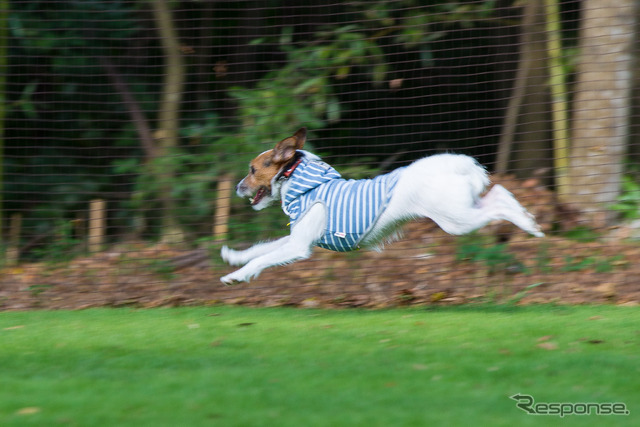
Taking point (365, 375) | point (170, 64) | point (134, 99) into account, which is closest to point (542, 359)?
point (365, 375)

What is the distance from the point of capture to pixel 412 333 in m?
4.63

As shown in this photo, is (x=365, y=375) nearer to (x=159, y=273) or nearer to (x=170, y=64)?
(x=159, y=273)

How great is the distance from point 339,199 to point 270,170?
56 cm

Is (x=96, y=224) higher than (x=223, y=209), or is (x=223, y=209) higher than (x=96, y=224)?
(x=223, y=209)

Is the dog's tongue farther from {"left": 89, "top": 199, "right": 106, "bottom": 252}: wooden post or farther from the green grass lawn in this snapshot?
{"left": 89, "top": 199, "right": 106, "bottom": 252}: wooden post

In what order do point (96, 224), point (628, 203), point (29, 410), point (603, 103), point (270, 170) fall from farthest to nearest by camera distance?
point (96, 224) < point (628, 203) < point (603, 103) < point (270, 170) < point (29, 410)

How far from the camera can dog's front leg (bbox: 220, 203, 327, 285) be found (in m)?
5.05

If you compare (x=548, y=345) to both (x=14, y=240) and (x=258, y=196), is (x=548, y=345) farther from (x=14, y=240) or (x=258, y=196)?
(x=14, y=240)

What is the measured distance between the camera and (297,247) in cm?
509

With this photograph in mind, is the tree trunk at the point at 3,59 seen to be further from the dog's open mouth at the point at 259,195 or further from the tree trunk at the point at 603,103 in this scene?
the tree trunk at the point at 603,103

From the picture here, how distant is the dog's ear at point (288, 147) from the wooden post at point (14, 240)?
4021 millimetres

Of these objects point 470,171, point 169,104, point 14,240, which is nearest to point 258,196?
point 470,171

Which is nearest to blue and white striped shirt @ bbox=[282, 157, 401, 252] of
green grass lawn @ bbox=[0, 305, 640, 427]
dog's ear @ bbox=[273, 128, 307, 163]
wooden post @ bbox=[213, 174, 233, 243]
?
dog's ear @ bbox=[273, 128, 307, 163]

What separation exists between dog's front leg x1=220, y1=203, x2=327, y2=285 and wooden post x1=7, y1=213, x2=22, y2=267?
388 centimetres
